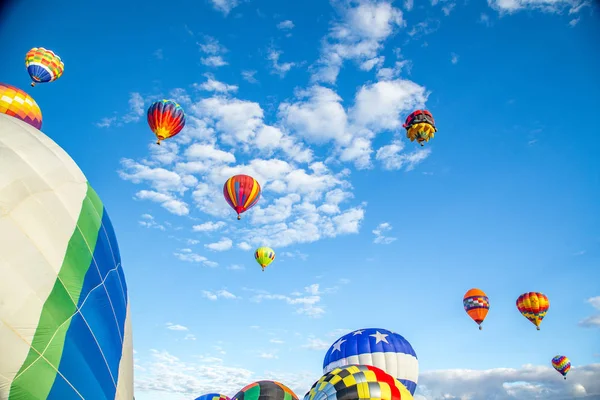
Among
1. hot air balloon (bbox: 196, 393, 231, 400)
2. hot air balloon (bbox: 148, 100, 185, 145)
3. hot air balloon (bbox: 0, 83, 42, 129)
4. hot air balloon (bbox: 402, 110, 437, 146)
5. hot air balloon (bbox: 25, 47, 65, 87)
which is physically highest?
hot air balloon (bbox: 25, 47, 65, 87)

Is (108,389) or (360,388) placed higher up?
(360,388)

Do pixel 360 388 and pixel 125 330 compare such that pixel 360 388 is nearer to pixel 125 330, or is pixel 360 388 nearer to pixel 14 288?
pixel 125 330

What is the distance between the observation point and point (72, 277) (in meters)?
4.23

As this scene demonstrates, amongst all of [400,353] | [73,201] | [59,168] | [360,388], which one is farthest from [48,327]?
[400,353]

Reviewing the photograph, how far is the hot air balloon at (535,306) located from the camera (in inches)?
1192

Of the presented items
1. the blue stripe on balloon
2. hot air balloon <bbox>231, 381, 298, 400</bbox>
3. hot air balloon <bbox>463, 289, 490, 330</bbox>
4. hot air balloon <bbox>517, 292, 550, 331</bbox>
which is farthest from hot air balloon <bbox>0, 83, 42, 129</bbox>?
hot air balloon <bbox>517, 292, 550, 331</bbox>

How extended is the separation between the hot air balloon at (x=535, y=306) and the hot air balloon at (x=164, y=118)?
28423mm

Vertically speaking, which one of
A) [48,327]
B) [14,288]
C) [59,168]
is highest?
[59,168]

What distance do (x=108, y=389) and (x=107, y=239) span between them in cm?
181

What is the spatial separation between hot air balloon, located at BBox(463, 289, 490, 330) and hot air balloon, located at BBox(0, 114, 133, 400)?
94.2 ft

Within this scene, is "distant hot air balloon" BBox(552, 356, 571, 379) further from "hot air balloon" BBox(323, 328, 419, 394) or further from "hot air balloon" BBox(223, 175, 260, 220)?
"hot air balloon" BBox(223, 175, 260, 220)

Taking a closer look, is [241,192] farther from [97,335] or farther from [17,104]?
[97,335]

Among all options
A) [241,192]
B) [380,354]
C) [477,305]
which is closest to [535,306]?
[477,305]

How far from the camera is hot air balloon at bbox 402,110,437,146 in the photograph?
60.8 ft
